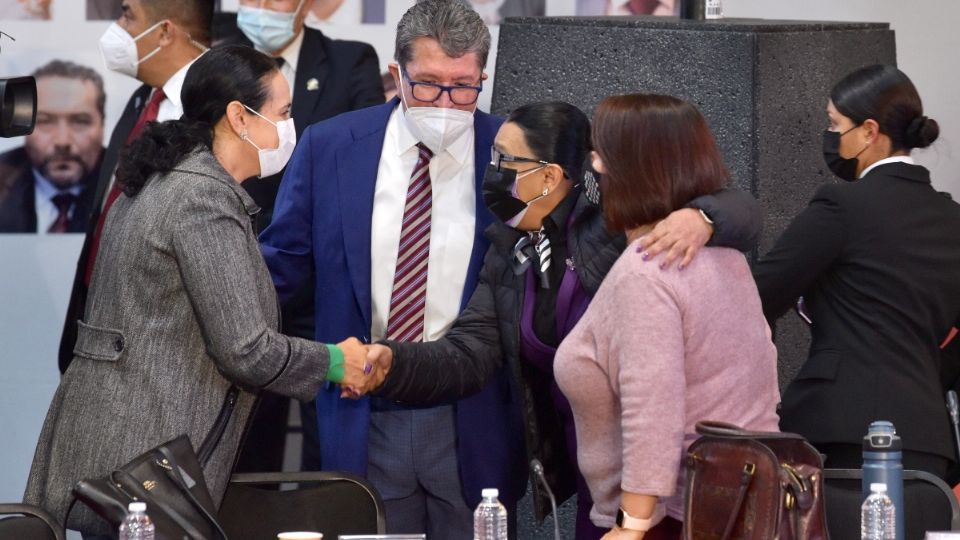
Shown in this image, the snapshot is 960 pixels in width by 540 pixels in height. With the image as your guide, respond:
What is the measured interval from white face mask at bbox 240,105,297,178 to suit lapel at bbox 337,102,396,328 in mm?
196

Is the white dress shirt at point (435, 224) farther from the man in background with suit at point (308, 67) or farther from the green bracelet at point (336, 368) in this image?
the man in background with suit at point (308, 67)

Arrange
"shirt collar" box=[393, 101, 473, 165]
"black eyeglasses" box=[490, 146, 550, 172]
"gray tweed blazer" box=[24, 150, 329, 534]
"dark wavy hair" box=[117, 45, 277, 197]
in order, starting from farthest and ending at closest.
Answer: "shirt collar" box=[393, 101, 473, 165] → "black eyeglasses" box=[490, 146, 550, 172] → "dark wavy hair" box=[117, 45, 277, 197] → "gray tweed blazer" box=[24, 150, 329, 534]

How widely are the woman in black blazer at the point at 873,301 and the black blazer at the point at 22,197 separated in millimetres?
2345

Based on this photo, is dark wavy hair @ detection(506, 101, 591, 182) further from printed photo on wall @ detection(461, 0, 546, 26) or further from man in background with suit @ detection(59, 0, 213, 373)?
man in background with suit @ detection(59, 0, 213, 373)

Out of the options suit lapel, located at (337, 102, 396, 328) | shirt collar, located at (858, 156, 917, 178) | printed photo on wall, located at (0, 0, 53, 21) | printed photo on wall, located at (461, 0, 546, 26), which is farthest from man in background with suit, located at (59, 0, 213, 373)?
shirt collar, located at (858, 156, 917, 178)

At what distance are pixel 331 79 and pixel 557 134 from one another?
151 centimetres

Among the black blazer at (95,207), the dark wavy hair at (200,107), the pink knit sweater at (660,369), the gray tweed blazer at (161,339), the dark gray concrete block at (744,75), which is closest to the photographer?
the pink knit sweater at (660,369)

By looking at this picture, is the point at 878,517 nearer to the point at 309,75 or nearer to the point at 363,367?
the point at 363,367

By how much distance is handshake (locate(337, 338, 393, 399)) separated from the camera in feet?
11.4

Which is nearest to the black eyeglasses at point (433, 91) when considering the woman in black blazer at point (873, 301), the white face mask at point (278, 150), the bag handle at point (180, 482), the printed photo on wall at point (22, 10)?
the white face mask at point (278, 150)

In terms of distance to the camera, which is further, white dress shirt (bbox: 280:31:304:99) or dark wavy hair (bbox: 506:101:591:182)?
white dress shirt (bbox: 280:31:304:99)

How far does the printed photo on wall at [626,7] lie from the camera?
4.89 m

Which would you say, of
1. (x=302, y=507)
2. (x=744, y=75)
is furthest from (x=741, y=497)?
(x=744, y=75)

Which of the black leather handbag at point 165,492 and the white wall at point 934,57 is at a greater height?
the white wall at point 934,57
